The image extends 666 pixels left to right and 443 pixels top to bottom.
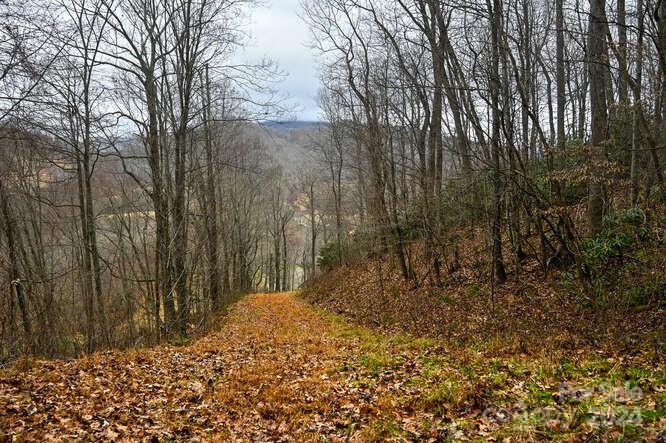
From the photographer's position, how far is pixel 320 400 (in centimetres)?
621

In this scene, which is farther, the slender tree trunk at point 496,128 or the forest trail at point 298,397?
the slender tree trunk at point 496,128

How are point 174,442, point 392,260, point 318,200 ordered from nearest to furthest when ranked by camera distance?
point 174,442, point 392,260, point 318,200

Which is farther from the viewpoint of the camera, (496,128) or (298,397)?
(496,128)

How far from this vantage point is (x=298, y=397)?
20.9 feet

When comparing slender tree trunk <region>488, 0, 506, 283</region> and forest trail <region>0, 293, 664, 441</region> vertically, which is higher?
slender tree trunk <region>488, 0, 506, 283</region>

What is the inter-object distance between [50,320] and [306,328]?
280 inches

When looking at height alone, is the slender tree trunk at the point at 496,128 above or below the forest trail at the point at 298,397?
above

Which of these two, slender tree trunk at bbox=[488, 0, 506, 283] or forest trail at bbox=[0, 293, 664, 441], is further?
slender tree trunk at bbox=[488, 0, 506, 283]

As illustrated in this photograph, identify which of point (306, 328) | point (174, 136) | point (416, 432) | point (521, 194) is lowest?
point (306, 328)

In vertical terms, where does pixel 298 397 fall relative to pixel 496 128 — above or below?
below

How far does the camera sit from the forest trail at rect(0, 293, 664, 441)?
16.3 feet

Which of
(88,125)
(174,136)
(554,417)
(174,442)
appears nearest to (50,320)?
(88,125)

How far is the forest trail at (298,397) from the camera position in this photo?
4.98m

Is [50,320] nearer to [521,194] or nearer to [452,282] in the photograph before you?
[452,282]
